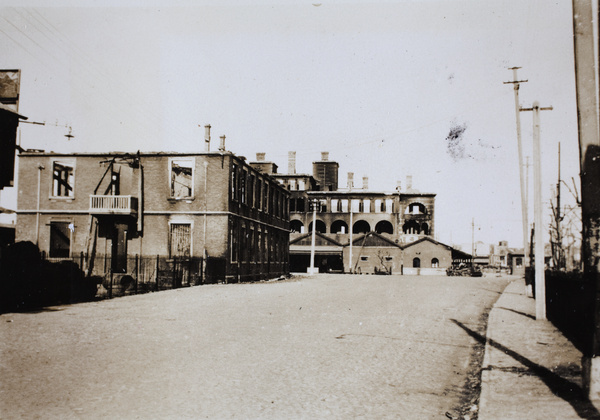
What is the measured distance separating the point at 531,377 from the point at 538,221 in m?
7.42

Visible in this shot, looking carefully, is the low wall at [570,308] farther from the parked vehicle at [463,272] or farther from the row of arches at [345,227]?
the row of arches at [345,227]

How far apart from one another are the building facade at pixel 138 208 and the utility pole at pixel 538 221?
693 inches

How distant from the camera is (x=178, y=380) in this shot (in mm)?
6148

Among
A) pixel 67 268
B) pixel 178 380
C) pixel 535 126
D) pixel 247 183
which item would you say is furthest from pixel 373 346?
pixel 247 183

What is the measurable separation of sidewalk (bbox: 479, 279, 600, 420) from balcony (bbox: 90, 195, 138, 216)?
22.3m

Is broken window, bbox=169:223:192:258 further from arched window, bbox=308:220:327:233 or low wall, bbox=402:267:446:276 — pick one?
arched window, bbox=308:220:327:233

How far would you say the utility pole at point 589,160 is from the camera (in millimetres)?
5457

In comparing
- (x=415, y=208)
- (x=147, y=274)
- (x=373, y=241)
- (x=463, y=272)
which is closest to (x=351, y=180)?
(x=415, y=208)

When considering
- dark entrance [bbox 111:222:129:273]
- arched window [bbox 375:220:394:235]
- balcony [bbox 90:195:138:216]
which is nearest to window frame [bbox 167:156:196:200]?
balcony [bbox 90:195:138:216]

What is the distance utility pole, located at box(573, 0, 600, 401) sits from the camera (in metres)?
5.46

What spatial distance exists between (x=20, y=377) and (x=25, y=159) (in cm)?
2870

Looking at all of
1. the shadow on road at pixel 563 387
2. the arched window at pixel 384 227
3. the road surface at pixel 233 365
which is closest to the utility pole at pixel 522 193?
the road surface at pixel 233 365

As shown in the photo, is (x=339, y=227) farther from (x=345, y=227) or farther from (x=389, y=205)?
(x=389, y=205)

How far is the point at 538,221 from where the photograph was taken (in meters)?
13.2
